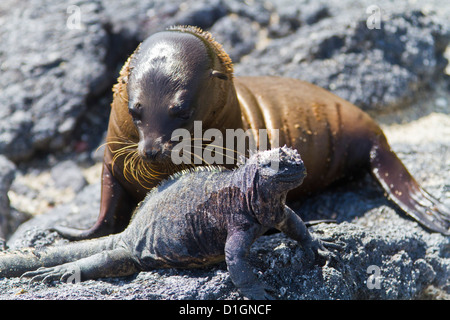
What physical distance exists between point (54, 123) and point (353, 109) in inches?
177

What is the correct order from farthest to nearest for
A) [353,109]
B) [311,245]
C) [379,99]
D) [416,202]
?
[379,99] < [353,109] < [416,202] < [311,245]

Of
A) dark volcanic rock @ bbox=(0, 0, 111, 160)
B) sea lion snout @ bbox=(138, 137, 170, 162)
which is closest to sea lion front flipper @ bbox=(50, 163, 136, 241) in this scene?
sea lion snout @ bbox=(138, 137, 170, 162)

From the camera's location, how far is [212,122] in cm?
503

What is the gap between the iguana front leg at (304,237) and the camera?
4363 mm

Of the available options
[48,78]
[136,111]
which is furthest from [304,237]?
[48,78]

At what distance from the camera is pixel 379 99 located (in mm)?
8156

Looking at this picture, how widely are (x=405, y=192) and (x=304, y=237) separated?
1952mm

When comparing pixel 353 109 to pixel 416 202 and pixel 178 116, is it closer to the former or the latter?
pixel 416 202

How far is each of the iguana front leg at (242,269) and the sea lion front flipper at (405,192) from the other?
2302 mm

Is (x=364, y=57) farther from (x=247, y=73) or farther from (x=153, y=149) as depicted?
(x=153, y=149)

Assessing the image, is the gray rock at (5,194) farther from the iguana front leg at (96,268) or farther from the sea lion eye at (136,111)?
the sea lion eye at (136,111)

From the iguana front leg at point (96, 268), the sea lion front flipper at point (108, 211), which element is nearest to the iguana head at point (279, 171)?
the iguana front leg at point (96, 268)

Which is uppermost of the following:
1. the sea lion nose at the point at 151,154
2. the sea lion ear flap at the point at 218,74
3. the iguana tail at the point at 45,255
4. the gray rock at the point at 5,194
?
the sea lion ear flap at the point at 218,74

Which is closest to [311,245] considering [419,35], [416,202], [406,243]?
[406,243]
